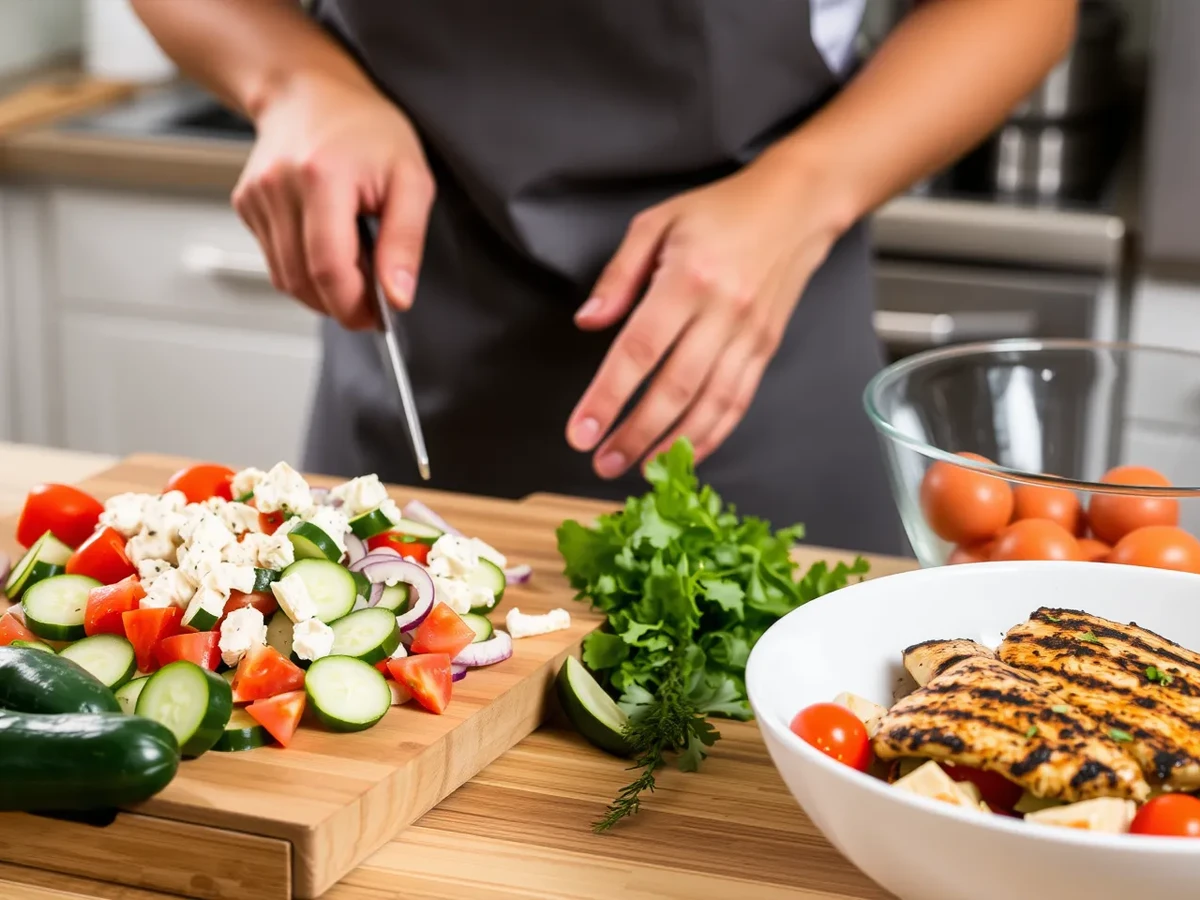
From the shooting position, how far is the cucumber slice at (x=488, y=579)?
1186 millimetres

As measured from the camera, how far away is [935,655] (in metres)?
0.96

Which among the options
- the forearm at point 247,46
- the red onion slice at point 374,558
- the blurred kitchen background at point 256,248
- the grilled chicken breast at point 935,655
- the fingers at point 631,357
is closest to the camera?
the grilled chicken breast at point 935,655

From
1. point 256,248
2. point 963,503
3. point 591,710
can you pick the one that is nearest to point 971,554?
point 963,503

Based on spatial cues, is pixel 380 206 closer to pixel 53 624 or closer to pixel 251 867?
pixel 53 624

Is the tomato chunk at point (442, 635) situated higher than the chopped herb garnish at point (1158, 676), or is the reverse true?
the chopped herb garnish at point (1158, 676)

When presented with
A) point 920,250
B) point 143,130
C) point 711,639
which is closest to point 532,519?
point 711,639

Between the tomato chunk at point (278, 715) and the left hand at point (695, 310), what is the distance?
466mm

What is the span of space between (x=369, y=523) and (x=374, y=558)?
0.04 metres

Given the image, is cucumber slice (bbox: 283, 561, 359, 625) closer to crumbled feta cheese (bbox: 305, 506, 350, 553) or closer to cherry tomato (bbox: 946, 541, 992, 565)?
crumbled feta cheese (bbox: 305, 506, 350, 553)

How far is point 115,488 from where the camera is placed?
4.93ft

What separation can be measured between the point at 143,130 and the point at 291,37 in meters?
1.22

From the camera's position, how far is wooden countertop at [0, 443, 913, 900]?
91cm

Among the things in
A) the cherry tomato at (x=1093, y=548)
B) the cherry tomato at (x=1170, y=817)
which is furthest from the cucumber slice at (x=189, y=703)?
the cherry tomato at (x=1093, y=548)

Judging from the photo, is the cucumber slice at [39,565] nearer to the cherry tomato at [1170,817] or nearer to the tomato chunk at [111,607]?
the tomato chunk at [111,607]
